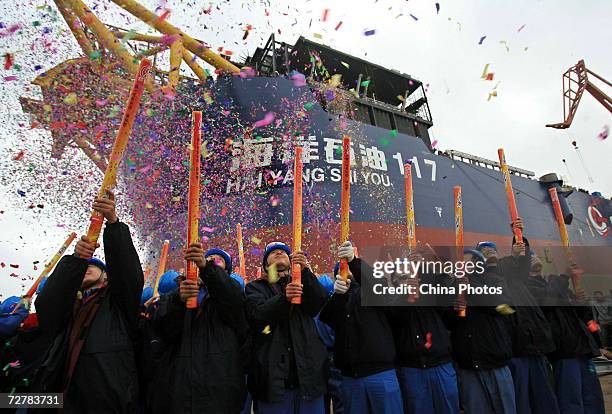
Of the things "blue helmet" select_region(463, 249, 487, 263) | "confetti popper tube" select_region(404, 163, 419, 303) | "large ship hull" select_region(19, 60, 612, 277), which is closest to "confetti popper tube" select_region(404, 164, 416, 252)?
"confetti popper tube" select_region(404, 163, 419, 303)

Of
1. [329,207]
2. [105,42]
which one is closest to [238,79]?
[105,42]

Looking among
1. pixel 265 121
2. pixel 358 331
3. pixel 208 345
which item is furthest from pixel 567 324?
pixel 265 121

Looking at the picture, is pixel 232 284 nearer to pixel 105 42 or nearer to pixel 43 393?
pixel 43 393

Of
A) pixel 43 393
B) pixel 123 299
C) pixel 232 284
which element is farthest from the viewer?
pixel 232 284

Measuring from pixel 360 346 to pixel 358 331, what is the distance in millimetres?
130

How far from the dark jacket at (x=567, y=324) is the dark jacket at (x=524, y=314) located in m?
0.27

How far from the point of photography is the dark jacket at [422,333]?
327 cm

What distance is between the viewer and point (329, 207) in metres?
12.0

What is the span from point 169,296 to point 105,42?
10.1 m

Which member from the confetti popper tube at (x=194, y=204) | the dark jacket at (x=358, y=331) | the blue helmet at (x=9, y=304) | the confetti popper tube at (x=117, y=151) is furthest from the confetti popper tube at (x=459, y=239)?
the blue helmet at (x=9, y=304)

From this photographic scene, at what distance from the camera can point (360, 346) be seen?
125 inches

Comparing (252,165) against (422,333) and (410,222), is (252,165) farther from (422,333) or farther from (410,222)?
(422,333)

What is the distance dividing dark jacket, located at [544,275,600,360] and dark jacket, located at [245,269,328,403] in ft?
9.43

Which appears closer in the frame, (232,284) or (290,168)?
(232,284)
